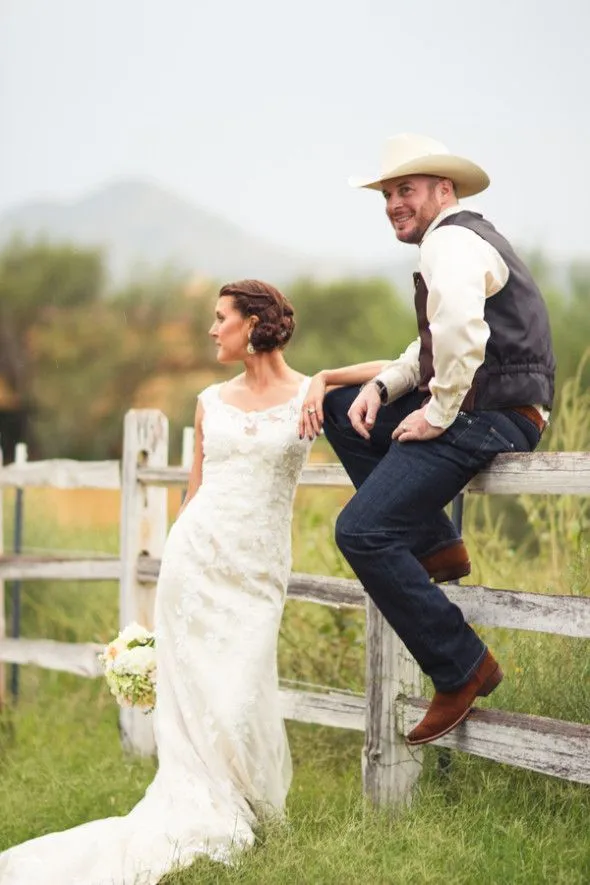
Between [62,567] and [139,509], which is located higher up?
[139,509]

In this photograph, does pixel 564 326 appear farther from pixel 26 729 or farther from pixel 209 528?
pixel 209 528

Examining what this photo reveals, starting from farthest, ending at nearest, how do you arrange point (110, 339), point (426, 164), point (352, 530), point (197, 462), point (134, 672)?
point (110, 339)
point (197, 462)
point (134, 672)
point (426, 164)
point (352, 530)

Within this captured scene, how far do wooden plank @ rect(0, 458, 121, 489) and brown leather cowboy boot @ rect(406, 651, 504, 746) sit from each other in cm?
322

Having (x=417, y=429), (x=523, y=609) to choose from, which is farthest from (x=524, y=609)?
(x=417, y=429)

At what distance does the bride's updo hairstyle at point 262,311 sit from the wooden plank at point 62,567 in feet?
8.51

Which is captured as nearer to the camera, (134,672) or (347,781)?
(134,672)

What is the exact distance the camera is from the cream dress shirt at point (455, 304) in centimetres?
359

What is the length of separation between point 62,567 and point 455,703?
12.2 feet

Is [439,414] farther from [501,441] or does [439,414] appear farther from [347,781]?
[347,781]

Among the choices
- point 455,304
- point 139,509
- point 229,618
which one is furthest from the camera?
point 139,509

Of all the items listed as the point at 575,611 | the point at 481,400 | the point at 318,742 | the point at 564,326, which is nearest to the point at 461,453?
the point at 481,400

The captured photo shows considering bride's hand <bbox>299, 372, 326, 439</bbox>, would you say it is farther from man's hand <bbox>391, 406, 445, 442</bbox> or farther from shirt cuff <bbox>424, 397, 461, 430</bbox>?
shirt cuff <bbox>424, 397, 461, 430</bbox>

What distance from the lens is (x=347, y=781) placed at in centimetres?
518

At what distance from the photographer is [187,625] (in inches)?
176
